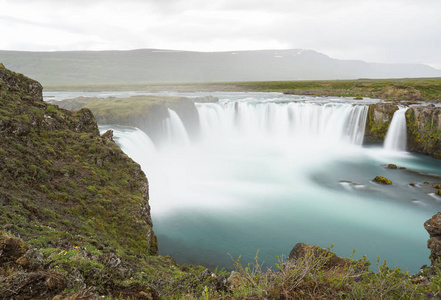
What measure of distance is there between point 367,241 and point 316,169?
551 inches

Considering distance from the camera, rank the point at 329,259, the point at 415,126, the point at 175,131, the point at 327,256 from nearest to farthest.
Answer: the point at 329,259, the point at 327,256, the point at 415,126, the point at 175,131

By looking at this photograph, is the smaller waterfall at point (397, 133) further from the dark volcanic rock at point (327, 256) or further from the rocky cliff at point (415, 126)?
the dark volcanic rock at point (327, 256)

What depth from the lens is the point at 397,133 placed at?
115ft

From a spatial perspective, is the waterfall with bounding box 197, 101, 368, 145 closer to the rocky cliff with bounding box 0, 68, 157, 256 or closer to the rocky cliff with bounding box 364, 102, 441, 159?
the rocky cliff with bounding box 364, 102, 441, 159

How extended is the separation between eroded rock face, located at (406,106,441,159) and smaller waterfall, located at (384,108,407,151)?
54 cm

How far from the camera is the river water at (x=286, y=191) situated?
16125 millimetres

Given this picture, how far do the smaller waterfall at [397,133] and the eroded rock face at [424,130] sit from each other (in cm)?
54

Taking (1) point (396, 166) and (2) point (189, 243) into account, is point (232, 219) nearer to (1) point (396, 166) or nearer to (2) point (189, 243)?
(2) point (189, 243)

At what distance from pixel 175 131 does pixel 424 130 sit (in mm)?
31597

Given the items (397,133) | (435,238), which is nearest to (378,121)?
(397,133)

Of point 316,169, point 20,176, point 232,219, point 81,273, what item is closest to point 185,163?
point 232,219

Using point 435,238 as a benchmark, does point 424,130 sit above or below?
above

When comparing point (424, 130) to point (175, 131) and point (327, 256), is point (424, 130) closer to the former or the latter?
point (175, 131)

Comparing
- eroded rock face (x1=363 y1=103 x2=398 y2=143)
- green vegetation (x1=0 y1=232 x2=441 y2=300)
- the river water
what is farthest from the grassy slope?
eroded rock face (x1=363 y1=103 x2=398 y2=143)
